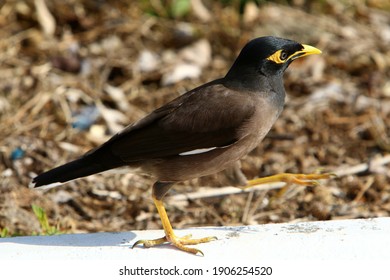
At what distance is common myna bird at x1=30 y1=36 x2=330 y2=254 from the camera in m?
4.50

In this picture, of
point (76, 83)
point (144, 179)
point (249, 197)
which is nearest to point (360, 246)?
point (249, 197)

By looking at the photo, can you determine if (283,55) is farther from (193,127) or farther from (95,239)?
(95,239)

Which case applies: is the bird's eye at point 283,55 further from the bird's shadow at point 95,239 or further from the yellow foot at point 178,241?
the yellow foot at point 178,241

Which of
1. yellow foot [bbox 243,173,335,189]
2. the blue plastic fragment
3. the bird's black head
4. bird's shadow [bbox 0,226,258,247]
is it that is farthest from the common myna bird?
the blue plastic fragment

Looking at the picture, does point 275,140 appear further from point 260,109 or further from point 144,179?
point 260,109

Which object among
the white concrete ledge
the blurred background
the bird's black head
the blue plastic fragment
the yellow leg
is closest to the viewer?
the white concrete ledge

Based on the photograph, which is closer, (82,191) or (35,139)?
(82,191)

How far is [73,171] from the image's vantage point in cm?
458

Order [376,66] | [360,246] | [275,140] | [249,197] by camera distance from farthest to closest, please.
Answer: [376,66]
[275,140]
[249,197]
[360,246]

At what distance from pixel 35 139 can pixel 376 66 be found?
334 cm

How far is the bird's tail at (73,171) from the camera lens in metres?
4.55

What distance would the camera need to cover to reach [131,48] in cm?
816

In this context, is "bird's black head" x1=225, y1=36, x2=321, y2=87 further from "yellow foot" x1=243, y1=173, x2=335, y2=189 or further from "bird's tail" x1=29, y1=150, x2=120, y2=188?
"bird's tail" x1=29, y1=150, x2=120, y2=188

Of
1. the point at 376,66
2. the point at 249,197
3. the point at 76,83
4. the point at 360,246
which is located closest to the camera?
the point at 360,246
